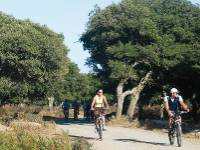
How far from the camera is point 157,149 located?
17.6 metres

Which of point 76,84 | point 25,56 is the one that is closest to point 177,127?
point 25,56

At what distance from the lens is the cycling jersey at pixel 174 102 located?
59.7 ft

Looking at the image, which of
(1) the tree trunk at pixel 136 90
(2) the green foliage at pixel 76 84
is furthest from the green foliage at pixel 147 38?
(2) the green foliage at pixel 76 84

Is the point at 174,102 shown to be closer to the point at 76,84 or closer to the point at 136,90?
the point at 136,90

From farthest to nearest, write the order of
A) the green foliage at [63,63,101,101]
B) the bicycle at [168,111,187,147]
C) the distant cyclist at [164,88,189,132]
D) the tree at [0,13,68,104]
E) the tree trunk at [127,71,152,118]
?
the green foliage at [63,63,101,101]
the tree at [0,13,68,104]
the tree trunk at [127,71,152,118]
the bicycle at [168,111,187,147]
the distant cyclist at [164,88,189,132]

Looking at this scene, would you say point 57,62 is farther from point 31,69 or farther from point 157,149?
point 157,149

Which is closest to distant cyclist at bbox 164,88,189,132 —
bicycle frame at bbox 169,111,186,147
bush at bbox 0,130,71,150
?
bicycle frame at bbox 169,111,186,147

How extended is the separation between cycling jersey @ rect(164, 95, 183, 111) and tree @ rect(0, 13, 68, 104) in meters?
21.0

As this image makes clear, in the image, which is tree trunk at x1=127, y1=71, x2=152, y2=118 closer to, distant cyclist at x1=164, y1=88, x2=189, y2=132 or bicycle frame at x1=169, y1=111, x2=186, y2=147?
bicycle frame at x1=169, y1=111, x2=186, y2=147

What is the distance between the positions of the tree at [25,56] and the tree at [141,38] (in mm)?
4102

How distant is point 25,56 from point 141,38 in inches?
338

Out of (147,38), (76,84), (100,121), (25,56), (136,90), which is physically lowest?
(100,121)

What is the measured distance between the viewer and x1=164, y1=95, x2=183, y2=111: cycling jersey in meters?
18.2

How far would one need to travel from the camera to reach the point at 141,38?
3603cm
